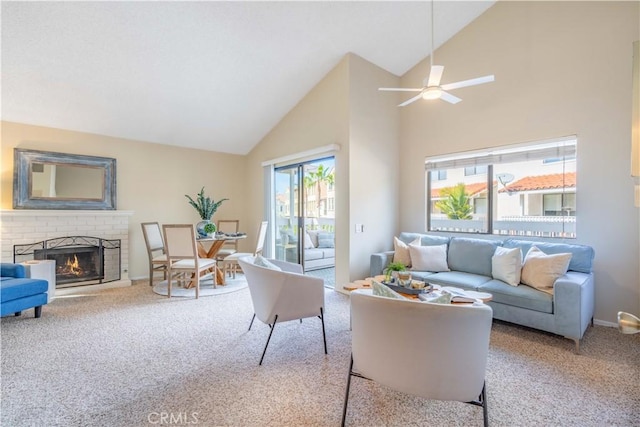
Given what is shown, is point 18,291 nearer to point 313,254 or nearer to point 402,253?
point 313,254

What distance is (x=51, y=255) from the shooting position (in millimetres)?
4562

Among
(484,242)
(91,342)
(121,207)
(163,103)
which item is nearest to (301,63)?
(163,103)

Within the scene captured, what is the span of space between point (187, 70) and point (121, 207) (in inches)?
107

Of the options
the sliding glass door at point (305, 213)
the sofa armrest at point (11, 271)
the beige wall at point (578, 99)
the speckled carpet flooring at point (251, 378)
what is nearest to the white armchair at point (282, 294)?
the speckled carpet flooring at point (251, 378)

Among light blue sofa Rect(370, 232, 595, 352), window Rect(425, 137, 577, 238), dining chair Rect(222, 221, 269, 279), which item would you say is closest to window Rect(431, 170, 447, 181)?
window Rect(425, 137, 577, 238)

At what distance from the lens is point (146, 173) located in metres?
5.48

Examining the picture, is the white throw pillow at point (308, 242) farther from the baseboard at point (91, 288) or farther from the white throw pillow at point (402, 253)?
the baseboard at point (91, 288)

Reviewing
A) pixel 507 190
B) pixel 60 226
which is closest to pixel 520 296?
pixel 507 190

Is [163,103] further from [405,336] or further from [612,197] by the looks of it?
[612,197]

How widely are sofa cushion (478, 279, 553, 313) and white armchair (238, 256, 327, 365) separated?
192cm

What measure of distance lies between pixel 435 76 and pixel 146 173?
16.8ft

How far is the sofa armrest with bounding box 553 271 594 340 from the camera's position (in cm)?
267

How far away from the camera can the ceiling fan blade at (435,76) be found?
2622 mm

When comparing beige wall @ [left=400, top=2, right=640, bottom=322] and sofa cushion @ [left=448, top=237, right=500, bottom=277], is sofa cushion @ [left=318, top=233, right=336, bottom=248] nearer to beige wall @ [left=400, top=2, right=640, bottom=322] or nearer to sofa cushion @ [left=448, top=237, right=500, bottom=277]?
sofa cushion @ [left=448, top=237, right=500, bottom=277]
